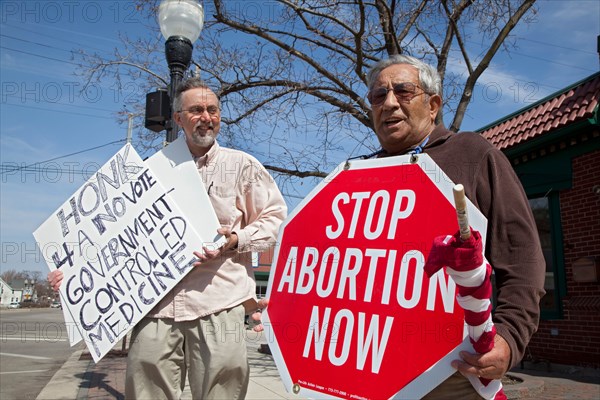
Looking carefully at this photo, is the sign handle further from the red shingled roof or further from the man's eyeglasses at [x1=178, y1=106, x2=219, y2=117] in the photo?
the red shingled roof

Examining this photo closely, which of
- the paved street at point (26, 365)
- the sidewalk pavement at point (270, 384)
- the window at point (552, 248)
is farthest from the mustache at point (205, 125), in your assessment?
the window at point (552, 248)

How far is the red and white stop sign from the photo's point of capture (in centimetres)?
145

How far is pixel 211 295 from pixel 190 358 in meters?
0.30

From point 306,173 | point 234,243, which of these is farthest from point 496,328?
point 306,173

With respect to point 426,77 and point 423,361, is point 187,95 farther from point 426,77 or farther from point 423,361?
point 423,361

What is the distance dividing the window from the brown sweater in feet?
25.3

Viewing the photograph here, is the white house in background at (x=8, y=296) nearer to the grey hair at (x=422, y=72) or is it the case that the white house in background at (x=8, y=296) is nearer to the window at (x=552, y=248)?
the window at (x=552, y=248)

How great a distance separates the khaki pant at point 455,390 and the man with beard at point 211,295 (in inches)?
44.0

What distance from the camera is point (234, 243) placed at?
243cm

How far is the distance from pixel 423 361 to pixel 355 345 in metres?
0.23

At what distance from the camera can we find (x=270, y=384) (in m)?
7.29

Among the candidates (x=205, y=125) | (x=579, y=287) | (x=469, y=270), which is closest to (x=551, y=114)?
(x=579, y=287)

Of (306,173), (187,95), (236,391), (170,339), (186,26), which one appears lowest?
(236,391)

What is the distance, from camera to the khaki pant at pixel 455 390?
1.46 meters
